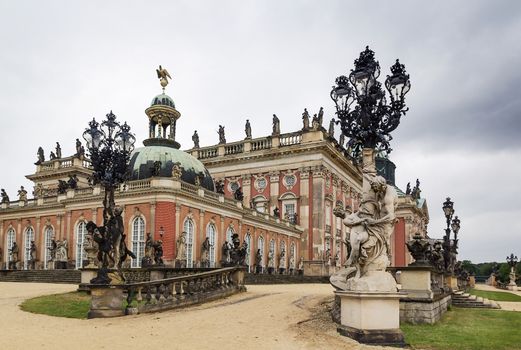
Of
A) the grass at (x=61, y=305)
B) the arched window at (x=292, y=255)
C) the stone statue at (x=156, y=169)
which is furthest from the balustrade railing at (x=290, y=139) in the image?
the grass at (x=61, y=305)

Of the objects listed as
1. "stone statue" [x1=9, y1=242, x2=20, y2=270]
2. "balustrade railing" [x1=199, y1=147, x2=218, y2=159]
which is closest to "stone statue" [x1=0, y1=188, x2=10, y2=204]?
"stone statue" [x1=9, y1=242, x2=20, y2=270]

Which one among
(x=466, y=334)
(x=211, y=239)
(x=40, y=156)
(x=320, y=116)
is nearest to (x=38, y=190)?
(x=40, y=156)

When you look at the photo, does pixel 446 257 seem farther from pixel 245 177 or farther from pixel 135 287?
pixel 245 177

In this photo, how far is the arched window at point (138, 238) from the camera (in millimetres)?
33250

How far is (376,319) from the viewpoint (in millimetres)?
9867

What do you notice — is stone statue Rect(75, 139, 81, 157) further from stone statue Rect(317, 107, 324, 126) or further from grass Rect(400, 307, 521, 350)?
grass Rect(400, 307, 521, 350)

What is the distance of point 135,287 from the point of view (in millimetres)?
14695

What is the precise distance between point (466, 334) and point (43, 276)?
27.8 metres

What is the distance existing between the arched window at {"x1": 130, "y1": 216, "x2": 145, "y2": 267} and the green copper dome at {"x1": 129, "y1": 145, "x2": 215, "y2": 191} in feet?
12.5

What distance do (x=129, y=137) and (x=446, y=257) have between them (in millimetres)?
17484

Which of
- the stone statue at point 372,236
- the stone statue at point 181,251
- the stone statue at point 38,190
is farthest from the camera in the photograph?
the stone statue at point 38,190

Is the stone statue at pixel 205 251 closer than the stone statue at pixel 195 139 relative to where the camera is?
Yes

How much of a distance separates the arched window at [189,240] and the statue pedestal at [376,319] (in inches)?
978

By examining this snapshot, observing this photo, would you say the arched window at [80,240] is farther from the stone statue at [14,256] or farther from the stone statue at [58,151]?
the stone statue at [58,151]
